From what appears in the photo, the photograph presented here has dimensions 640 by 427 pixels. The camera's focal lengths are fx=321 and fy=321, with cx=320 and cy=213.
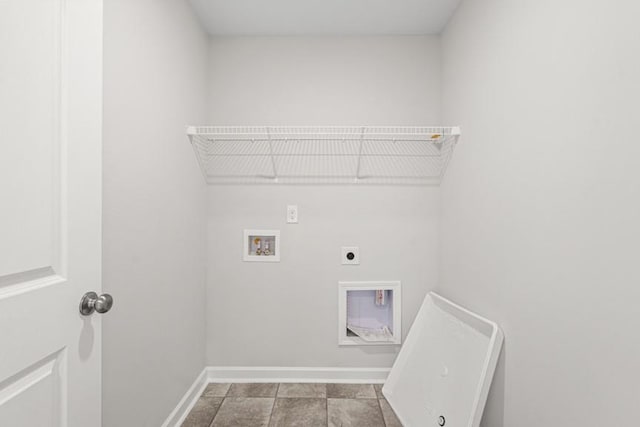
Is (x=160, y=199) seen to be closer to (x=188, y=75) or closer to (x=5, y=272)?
(x=188, y=75)

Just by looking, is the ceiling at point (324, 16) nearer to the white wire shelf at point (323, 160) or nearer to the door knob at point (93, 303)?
Answer: the white wire shelf at point (323, 160)

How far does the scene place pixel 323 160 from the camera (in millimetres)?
2260

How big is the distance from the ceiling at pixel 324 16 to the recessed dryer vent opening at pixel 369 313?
1750mm

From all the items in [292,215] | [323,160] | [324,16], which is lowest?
[292,215]

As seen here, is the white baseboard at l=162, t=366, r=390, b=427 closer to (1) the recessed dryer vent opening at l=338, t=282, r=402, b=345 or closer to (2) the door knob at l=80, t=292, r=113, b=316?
(1) the recessed dryer vent opening at l=338, t=282, r=402, b=345

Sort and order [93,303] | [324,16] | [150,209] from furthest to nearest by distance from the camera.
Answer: [324,16]
[150,209]
[93,303]

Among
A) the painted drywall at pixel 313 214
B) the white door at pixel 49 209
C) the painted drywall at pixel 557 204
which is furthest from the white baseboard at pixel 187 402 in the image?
the painted drywall at pixel 557 204

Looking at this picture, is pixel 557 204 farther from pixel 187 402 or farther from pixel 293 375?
pixel 187 402

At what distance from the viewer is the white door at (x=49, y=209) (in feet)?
2.27

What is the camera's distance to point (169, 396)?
1723 mm

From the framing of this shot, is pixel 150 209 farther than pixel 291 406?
No

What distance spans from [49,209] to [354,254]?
69.3 inches

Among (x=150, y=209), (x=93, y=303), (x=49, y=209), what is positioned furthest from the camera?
(x=150, y=209)

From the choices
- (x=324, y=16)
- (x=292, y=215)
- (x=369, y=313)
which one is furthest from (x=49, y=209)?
(x=369, y=313)
